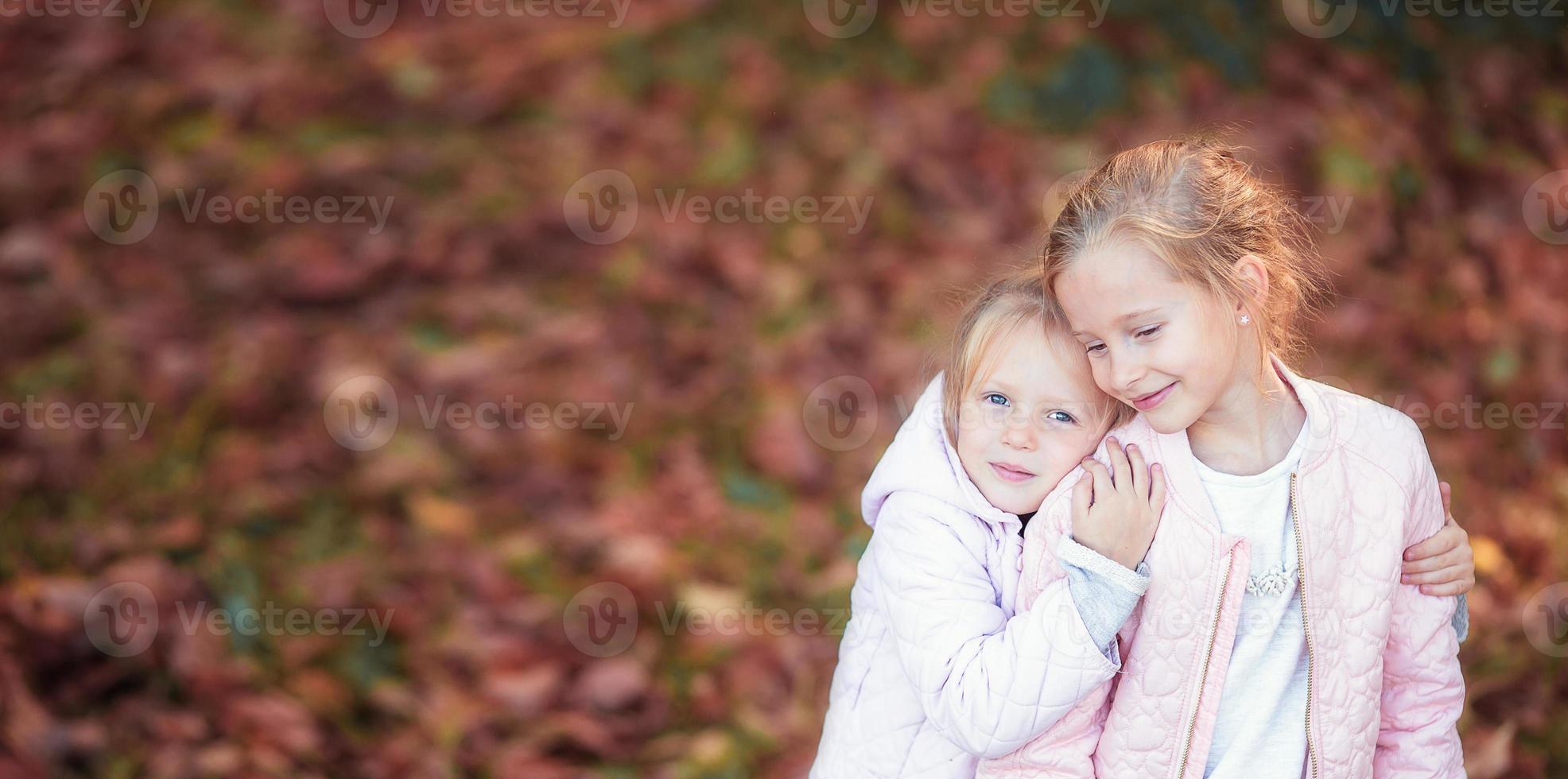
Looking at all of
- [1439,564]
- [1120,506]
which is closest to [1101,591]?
[1120,506]

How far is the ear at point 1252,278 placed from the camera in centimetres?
160

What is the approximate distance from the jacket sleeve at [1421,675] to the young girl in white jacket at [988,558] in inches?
1.8

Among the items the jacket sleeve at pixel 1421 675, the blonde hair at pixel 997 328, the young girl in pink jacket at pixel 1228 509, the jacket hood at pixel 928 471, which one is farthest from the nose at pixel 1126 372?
the jacket sleeve at pixel 1421 675

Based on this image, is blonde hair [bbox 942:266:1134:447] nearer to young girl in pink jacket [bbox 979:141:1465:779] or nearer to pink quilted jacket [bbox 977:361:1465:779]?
young girl in pink jacket [bbox 979:141:1465:779]

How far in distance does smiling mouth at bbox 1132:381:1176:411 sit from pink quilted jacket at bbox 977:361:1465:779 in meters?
0.07

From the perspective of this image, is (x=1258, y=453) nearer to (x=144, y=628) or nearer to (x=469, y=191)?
(x=144, y=628)

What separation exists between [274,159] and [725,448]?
188 centimetres

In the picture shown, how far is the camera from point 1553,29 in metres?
4.98

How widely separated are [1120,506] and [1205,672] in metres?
0.22

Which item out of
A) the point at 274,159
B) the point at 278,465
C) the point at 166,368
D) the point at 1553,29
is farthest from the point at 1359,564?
the point at 1553,29

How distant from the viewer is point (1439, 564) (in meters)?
1.71

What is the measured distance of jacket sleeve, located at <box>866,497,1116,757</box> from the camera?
5.04ft

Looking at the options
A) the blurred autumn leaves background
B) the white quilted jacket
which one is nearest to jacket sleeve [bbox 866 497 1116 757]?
the white quilted jacket

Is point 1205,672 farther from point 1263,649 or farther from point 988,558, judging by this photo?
point 988,558
